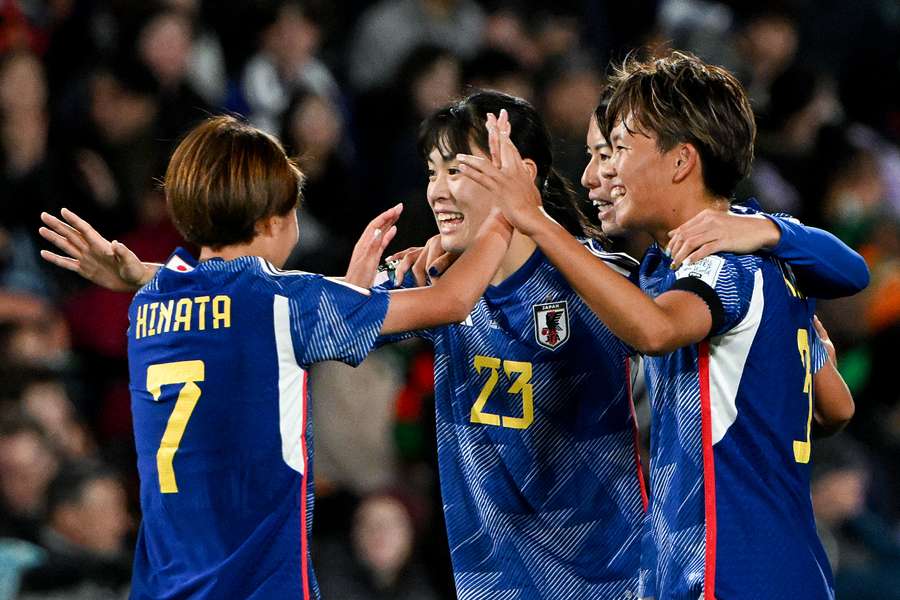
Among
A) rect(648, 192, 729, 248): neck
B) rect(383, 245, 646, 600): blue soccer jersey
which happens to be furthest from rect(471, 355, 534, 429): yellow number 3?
rect(648, 192, 729, 248): neck

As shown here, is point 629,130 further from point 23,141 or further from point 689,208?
point 23,141

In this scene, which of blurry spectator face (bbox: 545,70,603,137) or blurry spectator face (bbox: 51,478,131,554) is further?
blurry spectator face (bbox: 545,70,603,137)

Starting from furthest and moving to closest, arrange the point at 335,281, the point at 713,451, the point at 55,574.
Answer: the point at 55,574 → the point at 335,281 → the point at 713,451

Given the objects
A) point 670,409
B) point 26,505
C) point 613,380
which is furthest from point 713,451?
point 26,505

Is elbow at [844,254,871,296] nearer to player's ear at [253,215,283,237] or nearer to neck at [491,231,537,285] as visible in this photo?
neck at [491,231,537,285]

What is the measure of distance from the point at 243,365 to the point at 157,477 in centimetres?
35

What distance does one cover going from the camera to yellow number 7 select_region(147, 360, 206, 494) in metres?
Result: 3.50

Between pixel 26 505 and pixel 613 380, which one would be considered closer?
pixel 613 380

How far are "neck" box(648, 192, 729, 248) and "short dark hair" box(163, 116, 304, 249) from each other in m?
0.96

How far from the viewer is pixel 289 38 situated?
8.43m

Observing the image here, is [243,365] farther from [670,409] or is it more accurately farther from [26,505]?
[26,505]

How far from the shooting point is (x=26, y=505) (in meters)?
6.15

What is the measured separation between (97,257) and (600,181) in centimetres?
148

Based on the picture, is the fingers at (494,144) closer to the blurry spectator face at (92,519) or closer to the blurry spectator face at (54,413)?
the blurry spectator face at (92,519)
